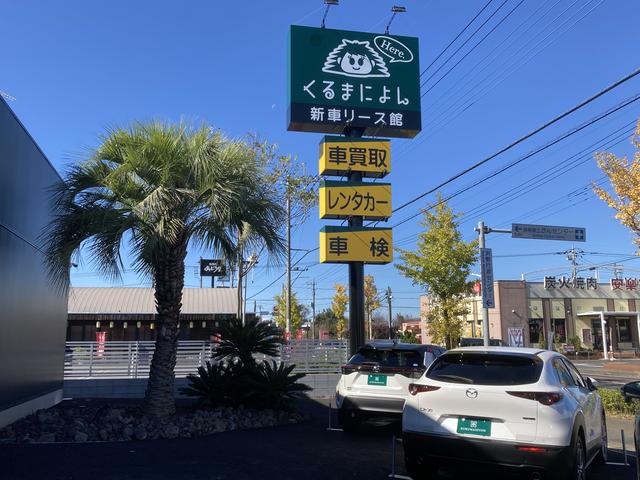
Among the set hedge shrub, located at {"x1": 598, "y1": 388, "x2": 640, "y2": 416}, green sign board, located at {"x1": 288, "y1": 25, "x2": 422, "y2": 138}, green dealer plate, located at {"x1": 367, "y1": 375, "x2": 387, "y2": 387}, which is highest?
green sign board, located at {"x1": 288, "y1": 25, "x2": 422, "y2": 138}

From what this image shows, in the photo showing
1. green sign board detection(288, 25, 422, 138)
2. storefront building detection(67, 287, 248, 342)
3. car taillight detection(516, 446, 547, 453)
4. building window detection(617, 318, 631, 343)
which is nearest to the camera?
car taillight detection(516, 446, 547, 453)

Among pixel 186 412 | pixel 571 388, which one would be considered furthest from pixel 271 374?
pixel 571 388

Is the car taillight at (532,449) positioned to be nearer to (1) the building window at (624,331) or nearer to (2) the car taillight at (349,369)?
(2) the car taillight at (349,369)

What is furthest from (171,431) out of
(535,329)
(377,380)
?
(535,329)

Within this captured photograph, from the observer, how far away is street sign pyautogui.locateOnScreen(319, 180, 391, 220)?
16.7 meters

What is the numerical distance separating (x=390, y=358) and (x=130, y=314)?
83.6 ft

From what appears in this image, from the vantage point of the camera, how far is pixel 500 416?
228 inches

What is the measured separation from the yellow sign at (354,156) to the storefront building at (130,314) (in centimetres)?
1685

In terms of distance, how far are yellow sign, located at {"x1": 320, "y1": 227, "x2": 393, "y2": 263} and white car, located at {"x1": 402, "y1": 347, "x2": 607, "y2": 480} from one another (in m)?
9.86

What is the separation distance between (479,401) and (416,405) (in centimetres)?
74

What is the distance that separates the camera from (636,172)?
42.3ft

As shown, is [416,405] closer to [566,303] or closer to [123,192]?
[123,192]

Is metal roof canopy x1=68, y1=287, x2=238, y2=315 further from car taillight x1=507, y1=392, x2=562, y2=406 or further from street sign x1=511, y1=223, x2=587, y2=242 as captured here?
car taillight x1=507, y1=392, x2=562, y2=406

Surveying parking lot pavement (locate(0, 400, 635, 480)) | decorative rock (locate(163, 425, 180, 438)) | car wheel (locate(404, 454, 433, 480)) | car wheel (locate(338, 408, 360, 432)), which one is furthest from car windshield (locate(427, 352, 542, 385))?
decorative rock (locate(163, 425, 180, 438))
